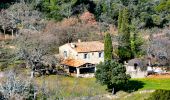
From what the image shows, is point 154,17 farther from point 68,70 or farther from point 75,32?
point 68,70

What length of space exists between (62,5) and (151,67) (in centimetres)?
2162

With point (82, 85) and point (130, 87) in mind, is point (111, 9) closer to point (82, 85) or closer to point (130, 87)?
point (130, 87)

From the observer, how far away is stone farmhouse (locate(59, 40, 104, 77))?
2502 inches

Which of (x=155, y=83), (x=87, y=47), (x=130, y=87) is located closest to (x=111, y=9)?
(x=87, y=47)

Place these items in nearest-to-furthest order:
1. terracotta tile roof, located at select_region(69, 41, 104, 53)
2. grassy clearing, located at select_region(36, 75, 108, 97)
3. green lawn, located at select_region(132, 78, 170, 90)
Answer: grassy clearing, located at select_region(36, 75, 108, 97) < green lawn, located at select_region(132, 78, 170, 90) < terracotta tile roof, located at select_region(69, 41, 104, 53)

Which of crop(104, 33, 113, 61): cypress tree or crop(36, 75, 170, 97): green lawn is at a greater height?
crop(104, 33, 113, 61): cypress tree

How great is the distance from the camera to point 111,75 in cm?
5494

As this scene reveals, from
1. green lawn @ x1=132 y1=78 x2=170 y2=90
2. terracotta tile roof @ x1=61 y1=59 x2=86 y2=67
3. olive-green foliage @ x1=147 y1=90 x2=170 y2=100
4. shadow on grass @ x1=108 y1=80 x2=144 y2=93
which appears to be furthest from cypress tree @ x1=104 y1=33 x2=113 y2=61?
olive-green foliage @ x1=147 y1=90 x2=170 y2=100

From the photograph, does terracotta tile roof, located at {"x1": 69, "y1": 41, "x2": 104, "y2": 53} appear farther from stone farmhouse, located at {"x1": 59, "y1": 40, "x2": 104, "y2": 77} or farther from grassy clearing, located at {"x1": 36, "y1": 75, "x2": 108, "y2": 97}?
grassy clearing, located at {"x1": 36, "y1": 75, "x2": 108, "y2": 97}

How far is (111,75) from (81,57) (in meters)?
11.0

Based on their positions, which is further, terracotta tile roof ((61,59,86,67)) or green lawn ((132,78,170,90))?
terracotta tile roof ((61,59,86,67))

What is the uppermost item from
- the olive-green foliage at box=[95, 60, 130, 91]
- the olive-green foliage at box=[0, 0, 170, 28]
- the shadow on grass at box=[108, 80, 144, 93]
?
the olive-green foliage at box=[0, 0, 170, 28]

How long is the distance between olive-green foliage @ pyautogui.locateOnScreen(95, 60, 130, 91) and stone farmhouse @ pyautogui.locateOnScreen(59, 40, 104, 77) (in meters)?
7.19

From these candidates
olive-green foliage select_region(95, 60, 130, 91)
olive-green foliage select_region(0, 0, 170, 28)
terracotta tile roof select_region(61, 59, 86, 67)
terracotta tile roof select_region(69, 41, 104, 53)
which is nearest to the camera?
olive-green foliage select_region(95, 60, 130, 91)
